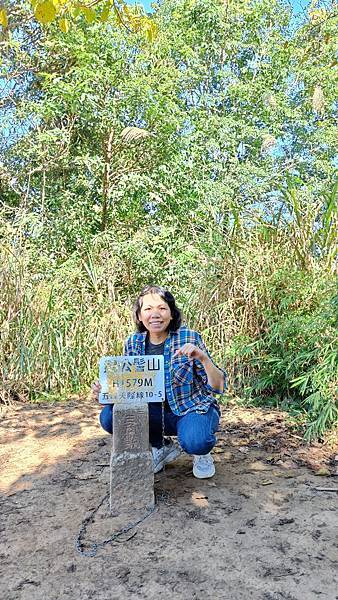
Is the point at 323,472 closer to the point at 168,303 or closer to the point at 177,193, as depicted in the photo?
the point at 168,303

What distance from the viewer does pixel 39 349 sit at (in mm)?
4574

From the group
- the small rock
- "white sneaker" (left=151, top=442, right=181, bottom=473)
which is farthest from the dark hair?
the small rock

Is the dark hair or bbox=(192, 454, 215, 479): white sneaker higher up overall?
the dark hair

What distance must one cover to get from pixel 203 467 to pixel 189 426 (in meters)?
0.34

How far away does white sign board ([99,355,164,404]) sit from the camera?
224 centimetres

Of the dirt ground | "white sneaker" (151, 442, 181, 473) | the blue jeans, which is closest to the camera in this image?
the dirt ground

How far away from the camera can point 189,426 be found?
7.56ft

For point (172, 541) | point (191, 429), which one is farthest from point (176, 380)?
point (172, 541)

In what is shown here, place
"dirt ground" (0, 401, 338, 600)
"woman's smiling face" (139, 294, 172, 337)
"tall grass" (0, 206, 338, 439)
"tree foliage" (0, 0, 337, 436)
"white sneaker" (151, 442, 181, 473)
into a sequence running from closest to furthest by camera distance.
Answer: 1. "dirt ground" (0, 401, 338, 600)
2. "woman's smiling face" (139, 294, 172, 337)
3. "white sneaker" (151, 442, 181, 473)
4. "tall grass" (0, 206, 338, 439)
5. "tree foliage" (0, 0, 337, 436)

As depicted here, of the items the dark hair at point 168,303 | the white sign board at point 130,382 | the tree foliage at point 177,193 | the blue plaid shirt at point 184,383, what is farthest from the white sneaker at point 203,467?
the tree foliage at point 177,193

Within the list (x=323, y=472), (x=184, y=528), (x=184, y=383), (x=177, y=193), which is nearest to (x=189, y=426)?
(x=184, y=383)

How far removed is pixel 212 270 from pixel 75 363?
151 cm

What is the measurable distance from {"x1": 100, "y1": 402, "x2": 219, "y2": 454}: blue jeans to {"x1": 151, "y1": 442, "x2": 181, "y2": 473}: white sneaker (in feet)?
0.44

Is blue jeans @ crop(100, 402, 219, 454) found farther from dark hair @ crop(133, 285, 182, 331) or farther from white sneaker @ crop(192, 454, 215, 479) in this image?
dark hair @ crop(133, 285, 182, 331)
